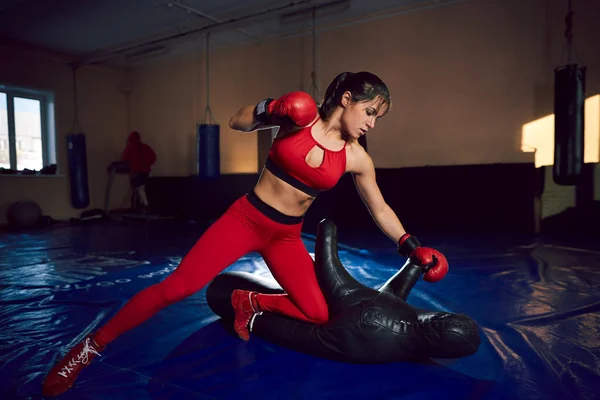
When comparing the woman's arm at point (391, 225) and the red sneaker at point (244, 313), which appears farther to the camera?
the red sneaker at point (244, 313)

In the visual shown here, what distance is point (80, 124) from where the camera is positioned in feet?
28.2

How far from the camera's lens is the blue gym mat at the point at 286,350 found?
1479 mm

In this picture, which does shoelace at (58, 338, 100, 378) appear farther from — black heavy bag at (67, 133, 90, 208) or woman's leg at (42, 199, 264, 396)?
black heavy bag at (67, 133, 90, 208)

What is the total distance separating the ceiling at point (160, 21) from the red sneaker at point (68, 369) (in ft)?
16.8

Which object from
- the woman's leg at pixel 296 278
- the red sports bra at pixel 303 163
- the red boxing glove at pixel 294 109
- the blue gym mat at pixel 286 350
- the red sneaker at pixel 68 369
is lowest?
the blue gym mat at pixel 286 350

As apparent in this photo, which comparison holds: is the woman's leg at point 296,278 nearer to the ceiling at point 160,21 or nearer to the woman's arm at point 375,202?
the woman's arm at point 375,202

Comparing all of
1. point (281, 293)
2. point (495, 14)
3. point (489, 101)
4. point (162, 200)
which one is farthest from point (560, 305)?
point (162, 200)

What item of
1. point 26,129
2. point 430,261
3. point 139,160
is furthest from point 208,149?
point 430,261

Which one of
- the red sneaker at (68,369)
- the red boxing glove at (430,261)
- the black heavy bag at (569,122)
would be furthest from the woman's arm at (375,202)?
the black heavy bag at (569,122)

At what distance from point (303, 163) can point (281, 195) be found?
0.57 ft

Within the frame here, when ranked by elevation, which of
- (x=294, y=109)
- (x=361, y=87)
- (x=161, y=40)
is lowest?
(x=294, y=109)

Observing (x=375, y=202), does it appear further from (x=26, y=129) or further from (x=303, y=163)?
(x=26, y=129)

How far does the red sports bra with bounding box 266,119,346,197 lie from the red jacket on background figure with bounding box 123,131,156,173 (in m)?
7.21

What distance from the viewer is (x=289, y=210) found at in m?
1.73
